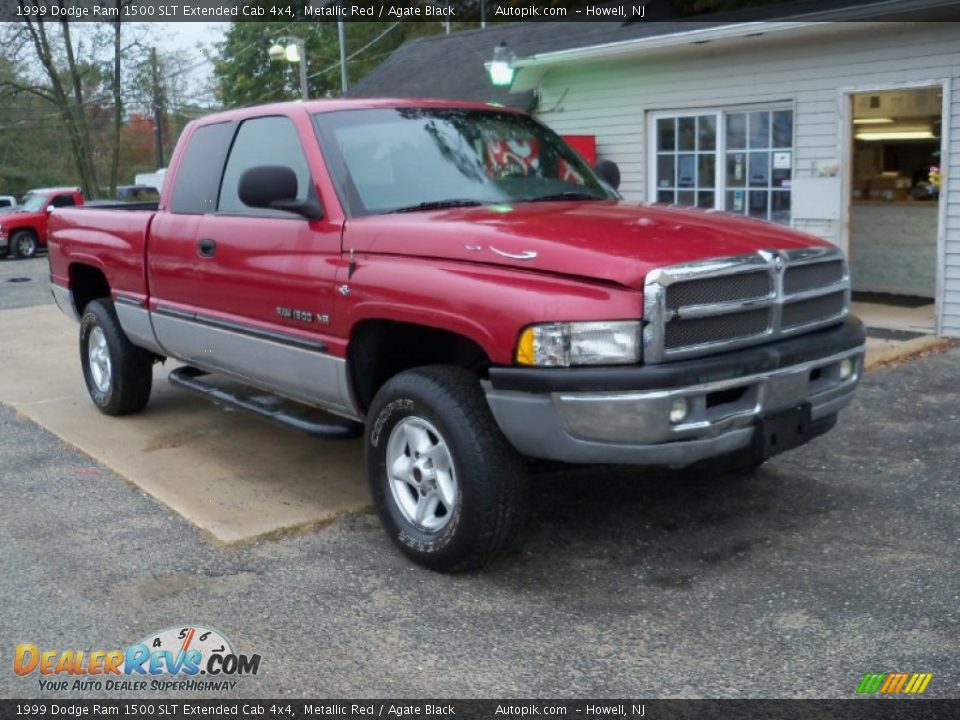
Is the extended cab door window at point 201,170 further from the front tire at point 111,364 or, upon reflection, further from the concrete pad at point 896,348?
the concrete pad at point 896,348

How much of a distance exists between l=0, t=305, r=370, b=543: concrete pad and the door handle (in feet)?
4.11

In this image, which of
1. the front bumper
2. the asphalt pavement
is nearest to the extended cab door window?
the asphalt pavement

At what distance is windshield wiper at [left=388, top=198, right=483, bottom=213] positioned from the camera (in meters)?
5.05

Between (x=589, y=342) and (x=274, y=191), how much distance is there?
1823mm

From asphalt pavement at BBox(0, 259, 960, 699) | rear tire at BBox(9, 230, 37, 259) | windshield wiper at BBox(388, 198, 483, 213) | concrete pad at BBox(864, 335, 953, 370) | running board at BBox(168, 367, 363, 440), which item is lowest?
asphalt pavement at BBox(0, 259, 960, 699)

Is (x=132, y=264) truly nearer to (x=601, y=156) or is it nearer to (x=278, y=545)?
(x=278, y=545)

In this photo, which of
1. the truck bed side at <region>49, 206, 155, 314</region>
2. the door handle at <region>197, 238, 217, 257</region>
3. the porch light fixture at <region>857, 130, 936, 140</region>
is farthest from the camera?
the porch light fixture at <region>857, 130, 936, 140</region>

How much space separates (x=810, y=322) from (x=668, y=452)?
3.50 feet

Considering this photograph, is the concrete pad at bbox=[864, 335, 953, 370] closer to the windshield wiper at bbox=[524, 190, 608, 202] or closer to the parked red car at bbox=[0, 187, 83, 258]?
the windshield wiper at bbox=[524, 190, 608, 202]

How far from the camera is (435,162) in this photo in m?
5.34

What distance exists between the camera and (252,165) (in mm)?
5879

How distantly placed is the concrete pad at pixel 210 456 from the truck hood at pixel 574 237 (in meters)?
1.47

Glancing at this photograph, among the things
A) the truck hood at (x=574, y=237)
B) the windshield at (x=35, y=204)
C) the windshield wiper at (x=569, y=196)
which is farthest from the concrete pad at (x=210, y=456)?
the windshield at (x=35, y=204)

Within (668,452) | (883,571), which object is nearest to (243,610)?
(668,452)
